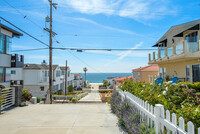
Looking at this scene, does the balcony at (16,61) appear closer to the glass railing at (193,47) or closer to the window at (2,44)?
the window at (2,44)

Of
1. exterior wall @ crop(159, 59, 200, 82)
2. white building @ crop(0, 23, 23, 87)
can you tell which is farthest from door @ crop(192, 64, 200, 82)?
white building @ crop(0, 23, 23, 87)

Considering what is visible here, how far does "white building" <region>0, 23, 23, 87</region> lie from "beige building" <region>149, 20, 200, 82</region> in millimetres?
15156

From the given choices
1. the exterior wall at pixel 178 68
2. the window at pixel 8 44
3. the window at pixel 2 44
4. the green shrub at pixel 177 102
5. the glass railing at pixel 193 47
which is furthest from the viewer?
the window at pixel 8 44

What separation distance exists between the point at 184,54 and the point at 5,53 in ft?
51.9

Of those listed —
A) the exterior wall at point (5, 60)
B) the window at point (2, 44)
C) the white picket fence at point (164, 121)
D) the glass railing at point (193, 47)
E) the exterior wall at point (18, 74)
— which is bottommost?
the white picket fence at point (164, 121)

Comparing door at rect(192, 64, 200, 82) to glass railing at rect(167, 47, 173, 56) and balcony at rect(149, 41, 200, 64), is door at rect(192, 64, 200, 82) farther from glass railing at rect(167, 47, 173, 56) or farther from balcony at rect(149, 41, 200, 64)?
glass railing at rect(167, 47, 173, 56)

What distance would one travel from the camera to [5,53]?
1359 centimetres

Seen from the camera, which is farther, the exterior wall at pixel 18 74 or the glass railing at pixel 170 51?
the exterior wall at pixel 18 74

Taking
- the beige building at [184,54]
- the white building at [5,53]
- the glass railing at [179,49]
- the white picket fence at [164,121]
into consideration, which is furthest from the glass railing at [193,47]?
the white building at [5,53]

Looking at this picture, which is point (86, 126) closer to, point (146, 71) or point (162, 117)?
point (162, 117)

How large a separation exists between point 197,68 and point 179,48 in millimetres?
2114

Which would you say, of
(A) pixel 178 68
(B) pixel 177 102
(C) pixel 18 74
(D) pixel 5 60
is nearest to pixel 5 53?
(D) pixel 5 60

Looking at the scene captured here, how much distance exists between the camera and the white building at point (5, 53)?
13.0 m

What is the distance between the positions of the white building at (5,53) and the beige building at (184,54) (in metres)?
15.2
